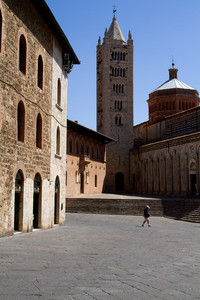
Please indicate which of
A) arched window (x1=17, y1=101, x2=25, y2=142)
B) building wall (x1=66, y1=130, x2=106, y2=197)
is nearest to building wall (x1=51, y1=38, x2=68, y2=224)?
arched window (x1=17, y1=101, x2=25, y2=142)

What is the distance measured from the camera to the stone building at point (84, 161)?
133ft

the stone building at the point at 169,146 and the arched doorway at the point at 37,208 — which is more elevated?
the stone building at the point at 169,146

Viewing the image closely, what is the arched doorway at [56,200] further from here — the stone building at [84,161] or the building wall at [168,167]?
the building wall at [168,167]

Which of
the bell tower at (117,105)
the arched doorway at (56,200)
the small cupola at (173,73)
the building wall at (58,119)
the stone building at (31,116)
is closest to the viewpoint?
the stone building at (31,116)

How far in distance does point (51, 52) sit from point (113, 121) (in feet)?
135

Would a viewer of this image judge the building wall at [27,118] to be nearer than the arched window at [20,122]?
Yes

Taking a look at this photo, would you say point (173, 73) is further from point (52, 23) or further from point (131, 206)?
point (52, 23)

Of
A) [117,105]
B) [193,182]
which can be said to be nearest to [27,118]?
[193,182]

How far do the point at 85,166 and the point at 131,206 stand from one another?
11.6 meters

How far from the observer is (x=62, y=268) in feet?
27.8

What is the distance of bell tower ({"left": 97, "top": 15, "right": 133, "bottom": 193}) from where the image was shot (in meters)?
59.9

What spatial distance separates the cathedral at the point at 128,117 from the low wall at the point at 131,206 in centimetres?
1714

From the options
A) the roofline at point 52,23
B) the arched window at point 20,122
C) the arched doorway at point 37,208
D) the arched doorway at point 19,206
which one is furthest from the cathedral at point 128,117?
the arched doorway at point 19,206

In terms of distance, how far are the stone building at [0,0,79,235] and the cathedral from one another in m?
32.4
